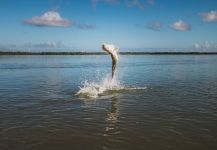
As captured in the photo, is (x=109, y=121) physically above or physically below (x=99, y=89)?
below

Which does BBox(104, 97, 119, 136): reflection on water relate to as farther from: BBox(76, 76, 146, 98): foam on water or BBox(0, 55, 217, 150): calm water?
BBox(76, 76, 146, 98): foam on water

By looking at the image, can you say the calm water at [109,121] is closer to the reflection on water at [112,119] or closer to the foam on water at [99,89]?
the reflection on water at [112,119]

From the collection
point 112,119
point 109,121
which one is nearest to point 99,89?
point 112,119

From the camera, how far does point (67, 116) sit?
1234 cm

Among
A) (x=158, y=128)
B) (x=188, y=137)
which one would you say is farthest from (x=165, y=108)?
(x=188, y=137)

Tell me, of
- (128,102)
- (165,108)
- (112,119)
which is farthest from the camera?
(128,102)

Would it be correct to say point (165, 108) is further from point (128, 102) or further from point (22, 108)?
point (22, 108)

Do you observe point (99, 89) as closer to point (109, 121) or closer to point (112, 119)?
point (112, 119)

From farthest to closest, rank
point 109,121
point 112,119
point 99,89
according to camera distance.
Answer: point 99,89 < point 112,119 < point 109,121

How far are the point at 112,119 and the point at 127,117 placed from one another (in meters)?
0.66

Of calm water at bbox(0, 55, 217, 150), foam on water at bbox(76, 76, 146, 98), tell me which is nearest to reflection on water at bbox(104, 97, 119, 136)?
calm water at bbox(0, 55, 217, 150)

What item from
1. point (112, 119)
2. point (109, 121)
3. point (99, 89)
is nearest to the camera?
point (109, 121)

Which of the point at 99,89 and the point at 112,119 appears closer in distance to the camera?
the point at 112,119

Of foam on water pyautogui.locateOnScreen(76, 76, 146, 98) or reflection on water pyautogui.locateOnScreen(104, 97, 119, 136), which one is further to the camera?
foam on water pyautogui.locateOnScreen(76, 76, 146, 98)
